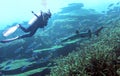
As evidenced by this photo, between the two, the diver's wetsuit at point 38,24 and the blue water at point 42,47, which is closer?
the diver's wetsuit at point 38,24

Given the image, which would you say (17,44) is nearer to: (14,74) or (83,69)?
(14,74)

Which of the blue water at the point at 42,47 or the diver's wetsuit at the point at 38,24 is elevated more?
the diver's wetsuit at the point at 38,24

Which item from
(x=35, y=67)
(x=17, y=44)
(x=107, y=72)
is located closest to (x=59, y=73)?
(x=107, y=72)

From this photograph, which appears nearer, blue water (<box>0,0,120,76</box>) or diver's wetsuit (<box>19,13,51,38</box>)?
diver's wetsuit (<box>19,13,51,38</box>)

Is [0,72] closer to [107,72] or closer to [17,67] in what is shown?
[17,67]

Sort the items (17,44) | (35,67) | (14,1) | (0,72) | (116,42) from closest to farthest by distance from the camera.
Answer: (116,42), (35,67), (0,72), (17,44), (14,1)

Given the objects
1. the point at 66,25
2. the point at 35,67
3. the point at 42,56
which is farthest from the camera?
the point at 66,25

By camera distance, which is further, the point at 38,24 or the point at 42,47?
the point at 42,47

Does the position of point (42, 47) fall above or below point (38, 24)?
below

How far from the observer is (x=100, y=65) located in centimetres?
840

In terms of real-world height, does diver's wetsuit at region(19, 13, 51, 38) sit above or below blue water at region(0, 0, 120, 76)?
above

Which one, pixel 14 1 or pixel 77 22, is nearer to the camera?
pixel 77 22

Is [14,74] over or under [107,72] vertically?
under

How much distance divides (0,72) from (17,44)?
565cm
